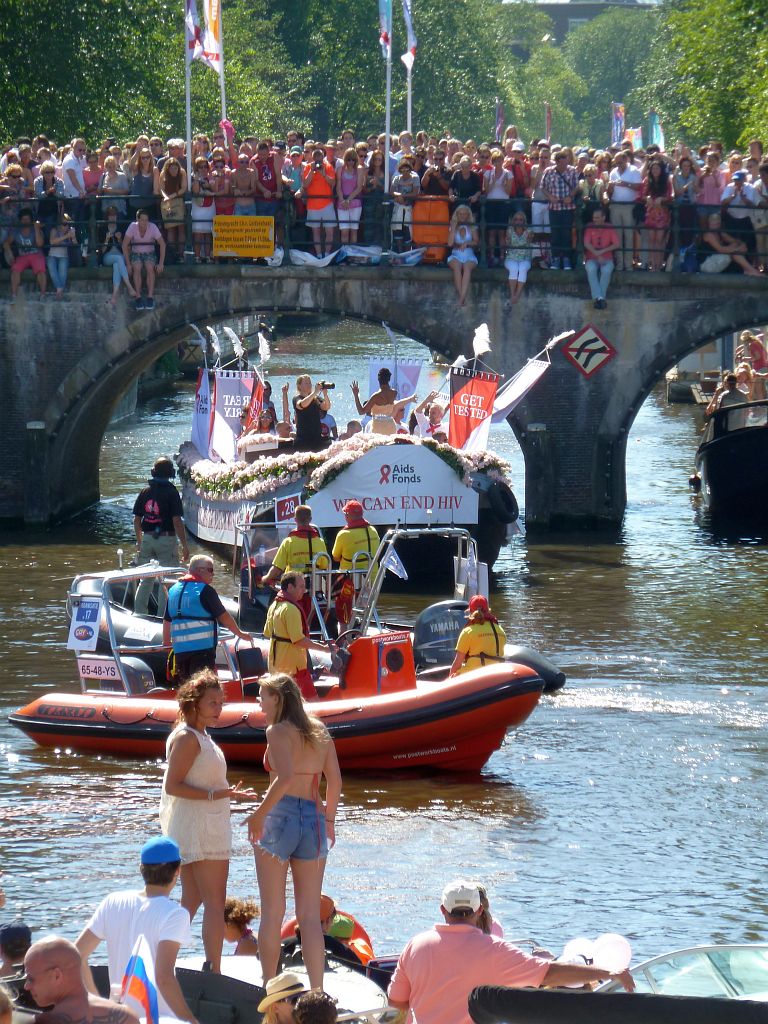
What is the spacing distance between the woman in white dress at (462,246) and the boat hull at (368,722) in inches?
417

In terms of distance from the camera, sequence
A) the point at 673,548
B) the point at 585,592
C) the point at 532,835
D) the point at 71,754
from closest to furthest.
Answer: the point at 532,835
the point at 71,754
the point at 585,592
the point at 673,548

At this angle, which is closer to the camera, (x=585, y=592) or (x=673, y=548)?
(x=585, y=592)

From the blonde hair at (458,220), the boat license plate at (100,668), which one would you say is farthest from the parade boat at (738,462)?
the boat license plate at (100,668)

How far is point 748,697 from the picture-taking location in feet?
50.4

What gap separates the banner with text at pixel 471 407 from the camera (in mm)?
21125

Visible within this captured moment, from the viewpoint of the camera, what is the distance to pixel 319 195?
23031 mm

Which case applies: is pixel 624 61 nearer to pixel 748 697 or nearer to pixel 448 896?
pixel 748 697

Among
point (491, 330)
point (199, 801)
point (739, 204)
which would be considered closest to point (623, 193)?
point (739, 204)

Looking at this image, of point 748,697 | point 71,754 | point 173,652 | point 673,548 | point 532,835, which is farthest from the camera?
point 673,548

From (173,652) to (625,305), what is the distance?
473 inches

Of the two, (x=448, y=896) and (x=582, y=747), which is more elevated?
(x=448, y=896)

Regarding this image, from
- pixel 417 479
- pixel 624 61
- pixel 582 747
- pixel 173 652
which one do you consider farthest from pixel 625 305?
pixel 624 61

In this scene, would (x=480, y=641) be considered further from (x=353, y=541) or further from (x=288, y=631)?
(x=353, y=541)

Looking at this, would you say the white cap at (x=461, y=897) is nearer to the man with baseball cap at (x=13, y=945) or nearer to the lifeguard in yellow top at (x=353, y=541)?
the man with baseball cap at (x=13, y=945)
